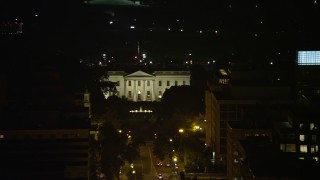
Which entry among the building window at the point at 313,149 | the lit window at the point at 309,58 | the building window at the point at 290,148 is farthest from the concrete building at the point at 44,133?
the lit window at the point at 309,58

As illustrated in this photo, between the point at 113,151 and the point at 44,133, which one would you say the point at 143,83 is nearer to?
the point at 113,151

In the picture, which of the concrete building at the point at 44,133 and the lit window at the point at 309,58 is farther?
the lit window at the point at 309,58

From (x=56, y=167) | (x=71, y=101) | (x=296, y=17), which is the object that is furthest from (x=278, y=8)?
(x=56, y=167)

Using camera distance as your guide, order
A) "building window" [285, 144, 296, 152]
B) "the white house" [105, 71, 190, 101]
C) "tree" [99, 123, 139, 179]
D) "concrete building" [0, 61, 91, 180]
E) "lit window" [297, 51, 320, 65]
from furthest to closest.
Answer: "the white house" [105, 71, 190, 101]
"lit window" [297, 51, 320, 65]
"tree" [99, 123, 139, 179]
"building window" [285, 144, 296, 152]
"concrete building" [0, 61, 91, 180]

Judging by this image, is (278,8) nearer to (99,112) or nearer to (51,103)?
(99,112)

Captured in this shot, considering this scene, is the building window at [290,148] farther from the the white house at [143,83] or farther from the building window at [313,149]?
the the white house at [143,83]

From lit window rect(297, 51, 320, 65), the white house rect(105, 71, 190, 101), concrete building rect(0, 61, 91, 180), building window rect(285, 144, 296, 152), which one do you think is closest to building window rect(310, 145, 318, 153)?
building window rect(285, 144, 296, 152)

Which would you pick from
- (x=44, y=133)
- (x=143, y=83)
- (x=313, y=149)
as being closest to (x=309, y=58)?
(x=313, y=149)

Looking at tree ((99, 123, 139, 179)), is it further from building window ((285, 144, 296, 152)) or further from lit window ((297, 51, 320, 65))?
lit window ((297, 51, 320, 65))
